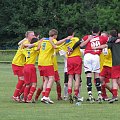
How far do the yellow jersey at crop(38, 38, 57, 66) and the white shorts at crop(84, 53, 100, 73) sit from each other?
105cm

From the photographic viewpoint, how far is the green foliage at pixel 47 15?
6975 cm

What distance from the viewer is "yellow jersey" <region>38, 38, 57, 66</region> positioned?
1611cm

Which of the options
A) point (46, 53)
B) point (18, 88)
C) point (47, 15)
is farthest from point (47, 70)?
point (47, 15)

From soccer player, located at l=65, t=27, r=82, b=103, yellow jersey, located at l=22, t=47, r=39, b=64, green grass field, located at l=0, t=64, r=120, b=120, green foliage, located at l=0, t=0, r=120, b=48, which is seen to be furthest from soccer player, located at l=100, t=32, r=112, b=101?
green foliage, located at l=0, t=0, r=120, b=48

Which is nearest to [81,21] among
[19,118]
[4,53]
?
[4,53]

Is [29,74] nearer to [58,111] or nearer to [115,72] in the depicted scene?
[115,72]

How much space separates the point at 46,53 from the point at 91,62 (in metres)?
1.33

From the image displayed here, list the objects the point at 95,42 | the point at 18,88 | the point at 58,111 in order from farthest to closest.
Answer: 1. the point at 18,88
2. the point at 95,42
3. the point at 58,111

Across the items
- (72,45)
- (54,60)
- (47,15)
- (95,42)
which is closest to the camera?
(95,42)

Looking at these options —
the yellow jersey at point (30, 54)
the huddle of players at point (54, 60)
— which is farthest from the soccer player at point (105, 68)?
the yellow jersey at point (30, 54)

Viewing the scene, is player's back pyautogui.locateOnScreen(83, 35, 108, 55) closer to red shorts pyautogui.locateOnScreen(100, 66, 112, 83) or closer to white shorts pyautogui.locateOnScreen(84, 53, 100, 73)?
white shorts pyautogui.locateOnScreen(84, 53, 100, 73)

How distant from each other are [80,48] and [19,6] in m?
57.3

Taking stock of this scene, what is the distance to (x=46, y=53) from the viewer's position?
16156 mm

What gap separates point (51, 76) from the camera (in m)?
16.2
